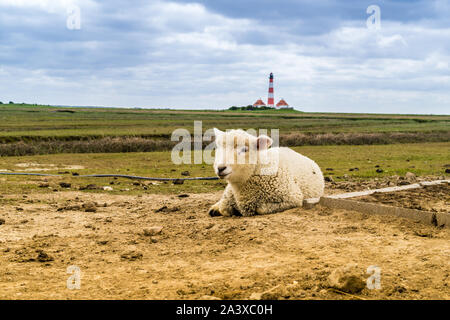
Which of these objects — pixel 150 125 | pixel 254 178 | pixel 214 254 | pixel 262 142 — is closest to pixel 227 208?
pixel 254 178

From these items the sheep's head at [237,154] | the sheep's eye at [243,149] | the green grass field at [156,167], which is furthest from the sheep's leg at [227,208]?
the green grass field at [156,167]

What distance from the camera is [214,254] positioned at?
7152mm

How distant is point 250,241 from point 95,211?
5.11 m

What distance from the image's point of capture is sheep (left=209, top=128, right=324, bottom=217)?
9.60m

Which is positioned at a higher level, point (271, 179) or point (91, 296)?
point (271, 179)

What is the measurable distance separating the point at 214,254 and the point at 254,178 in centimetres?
324

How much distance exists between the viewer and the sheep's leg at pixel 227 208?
10.3 m

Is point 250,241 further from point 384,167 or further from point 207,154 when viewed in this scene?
point 207,154

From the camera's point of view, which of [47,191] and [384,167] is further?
[384,167]

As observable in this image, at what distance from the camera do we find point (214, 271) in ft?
20.3

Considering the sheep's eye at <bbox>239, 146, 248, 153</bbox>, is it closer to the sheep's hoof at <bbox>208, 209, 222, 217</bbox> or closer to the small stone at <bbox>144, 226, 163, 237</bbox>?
the sheep's hoof at <bbox>208, 209, 222, 217</bbox>

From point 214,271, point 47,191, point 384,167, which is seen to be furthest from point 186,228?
point 384,167

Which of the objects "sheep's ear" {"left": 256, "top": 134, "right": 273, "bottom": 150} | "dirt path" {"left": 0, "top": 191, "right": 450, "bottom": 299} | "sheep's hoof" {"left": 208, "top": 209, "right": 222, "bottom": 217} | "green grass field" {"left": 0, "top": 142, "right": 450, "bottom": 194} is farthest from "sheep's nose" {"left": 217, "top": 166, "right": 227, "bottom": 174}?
"green grass field" {"left": 0, "top": 142, "right": 450, "bottom": 194}

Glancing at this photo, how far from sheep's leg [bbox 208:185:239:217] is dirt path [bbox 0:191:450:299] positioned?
1.00ft
